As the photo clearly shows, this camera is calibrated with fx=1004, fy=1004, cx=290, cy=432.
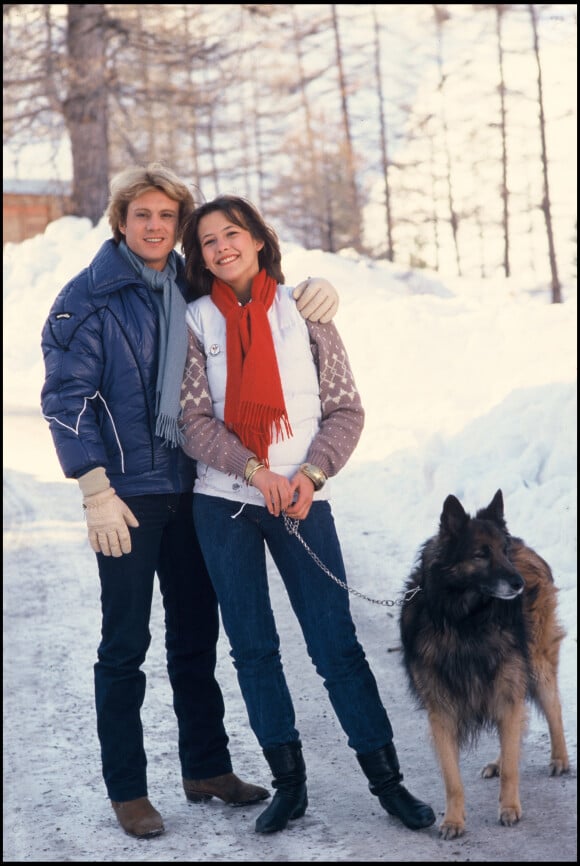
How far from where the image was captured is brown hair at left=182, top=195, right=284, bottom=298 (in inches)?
143

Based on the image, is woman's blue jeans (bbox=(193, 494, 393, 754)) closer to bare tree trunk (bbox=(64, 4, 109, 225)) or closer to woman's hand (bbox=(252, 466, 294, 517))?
woman's hand (bbox=(252, 466, 294, 517))

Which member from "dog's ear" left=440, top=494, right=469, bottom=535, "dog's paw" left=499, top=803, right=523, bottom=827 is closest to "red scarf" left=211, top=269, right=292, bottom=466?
"dog's ear" left=440, top=494, right=469, bottom=535

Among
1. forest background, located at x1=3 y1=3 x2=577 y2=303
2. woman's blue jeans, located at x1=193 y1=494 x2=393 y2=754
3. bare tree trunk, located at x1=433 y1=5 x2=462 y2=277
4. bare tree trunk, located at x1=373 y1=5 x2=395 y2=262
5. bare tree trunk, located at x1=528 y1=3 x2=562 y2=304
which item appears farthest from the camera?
bare tree trunk, located at x1=373 y1=5 x2=395 y2=262

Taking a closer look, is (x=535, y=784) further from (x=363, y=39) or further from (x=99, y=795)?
(x=363, y=39)

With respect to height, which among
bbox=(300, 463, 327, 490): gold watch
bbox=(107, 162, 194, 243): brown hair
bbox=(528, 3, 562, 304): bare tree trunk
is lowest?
bbox=(300, 463, 327, 490): gold watch

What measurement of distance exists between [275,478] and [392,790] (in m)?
1.18

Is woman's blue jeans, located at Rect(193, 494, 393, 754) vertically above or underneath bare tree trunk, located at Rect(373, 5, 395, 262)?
underneath

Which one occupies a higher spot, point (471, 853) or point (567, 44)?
point (567, 44)

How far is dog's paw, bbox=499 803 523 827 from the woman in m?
0.28

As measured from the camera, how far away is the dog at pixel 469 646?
11.8 feet

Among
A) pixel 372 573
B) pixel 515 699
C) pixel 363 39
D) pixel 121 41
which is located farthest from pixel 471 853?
pixel 363 39

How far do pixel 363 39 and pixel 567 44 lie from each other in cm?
611

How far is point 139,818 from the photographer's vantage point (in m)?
3.58

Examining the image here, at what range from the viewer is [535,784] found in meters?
3.98
